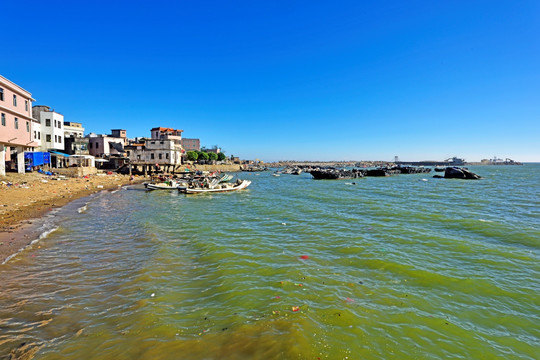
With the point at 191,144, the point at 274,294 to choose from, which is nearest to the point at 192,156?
the point at 191,144

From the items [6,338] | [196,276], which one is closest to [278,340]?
[196,276]

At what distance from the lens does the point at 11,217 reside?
1455 centimetres

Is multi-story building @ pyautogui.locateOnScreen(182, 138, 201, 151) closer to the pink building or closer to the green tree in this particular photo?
the green tree

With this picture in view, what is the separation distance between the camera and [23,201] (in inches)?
746

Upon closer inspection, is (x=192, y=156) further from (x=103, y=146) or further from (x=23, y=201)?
(x=23, y=201)

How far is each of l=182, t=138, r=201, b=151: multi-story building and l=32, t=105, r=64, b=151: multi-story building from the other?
84583mm

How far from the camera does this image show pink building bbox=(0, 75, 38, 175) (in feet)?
81.4

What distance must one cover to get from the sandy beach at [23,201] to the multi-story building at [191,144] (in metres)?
100

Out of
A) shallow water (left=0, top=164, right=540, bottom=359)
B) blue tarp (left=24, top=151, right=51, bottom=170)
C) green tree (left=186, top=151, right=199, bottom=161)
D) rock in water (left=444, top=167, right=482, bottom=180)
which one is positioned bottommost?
shallow water (left=0, top=164, right=540, bottom=359)

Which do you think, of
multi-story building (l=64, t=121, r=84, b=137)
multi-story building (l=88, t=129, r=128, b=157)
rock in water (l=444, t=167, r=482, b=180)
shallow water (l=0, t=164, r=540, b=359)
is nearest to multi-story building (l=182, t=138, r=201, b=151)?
multi-story building (l=88, t=129, r=128, b=157)

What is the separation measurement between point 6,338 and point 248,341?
4.50 meters

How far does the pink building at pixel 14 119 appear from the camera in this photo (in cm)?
2481

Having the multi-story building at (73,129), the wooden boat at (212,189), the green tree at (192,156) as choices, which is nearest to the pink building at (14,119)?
the wooden boat at (212,189)

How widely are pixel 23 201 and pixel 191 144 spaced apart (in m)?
118
